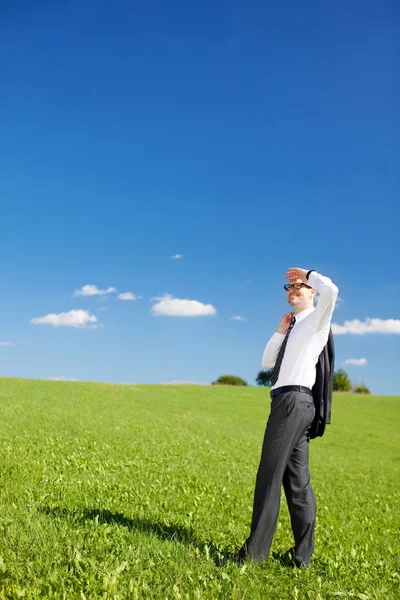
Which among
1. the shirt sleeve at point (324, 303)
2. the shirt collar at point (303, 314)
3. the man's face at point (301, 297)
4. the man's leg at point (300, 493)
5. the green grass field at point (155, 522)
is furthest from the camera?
the man's face at point (301, 297)

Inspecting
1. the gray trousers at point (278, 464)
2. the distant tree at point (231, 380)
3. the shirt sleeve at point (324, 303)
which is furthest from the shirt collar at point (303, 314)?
the distant tree at point (231, 380)

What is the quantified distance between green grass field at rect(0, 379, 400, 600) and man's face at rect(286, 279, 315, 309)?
3483 millimetres

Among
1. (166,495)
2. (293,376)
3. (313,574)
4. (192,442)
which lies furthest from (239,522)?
(192,442)

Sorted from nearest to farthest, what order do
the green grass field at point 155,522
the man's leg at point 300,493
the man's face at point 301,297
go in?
1. the green grass field at point 155,522
2. the man's leg at point 300,493
3. the man's face at point 301,297

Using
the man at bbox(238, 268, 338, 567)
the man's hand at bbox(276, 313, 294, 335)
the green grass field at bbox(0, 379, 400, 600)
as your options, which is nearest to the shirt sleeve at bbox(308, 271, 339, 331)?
the man at bbox(238, 268, 338, 567)

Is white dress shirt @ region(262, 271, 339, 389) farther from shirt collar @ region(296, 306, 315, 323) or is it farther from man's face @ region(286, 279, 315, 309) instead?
man's face @ region(286, 279, 315, 309)

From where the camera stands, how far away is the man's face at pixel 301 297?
24.2 feet

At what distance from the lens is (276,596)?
614 cm

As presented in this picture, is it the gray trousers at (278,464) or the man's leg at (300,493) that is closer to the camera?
the gray trousers at (278,464)

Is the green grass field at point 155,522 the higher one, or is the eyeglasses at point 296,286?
the eyeglasses at point 296,286

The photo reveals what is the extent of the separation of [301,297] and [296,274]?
0.35 metres

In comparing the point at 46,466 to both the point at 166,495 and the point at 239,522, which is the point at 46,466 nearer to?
the point at 166,495

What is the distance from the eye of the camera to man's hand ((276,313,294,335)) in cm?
735

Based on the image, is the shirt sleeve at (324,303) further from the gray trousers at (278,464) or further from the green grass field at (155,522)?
the green grass field at (155,522)
